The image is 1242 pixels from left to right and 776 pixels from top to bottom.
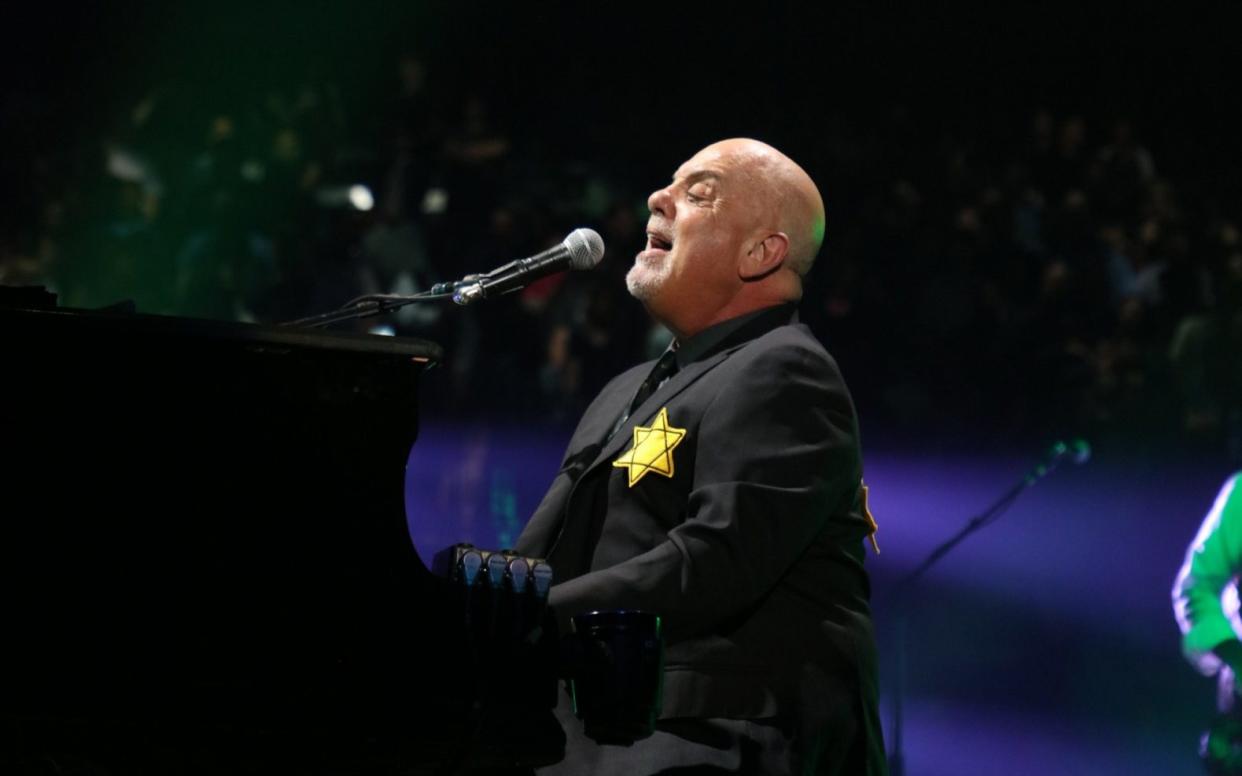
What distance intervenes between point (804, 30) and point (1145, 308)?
2217 millimetres

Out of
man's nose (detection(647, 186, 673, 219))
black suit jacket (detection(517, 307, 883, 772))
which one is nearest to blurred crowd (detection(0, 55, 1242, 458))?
man's nose (detection(647, 186, 673, 219))

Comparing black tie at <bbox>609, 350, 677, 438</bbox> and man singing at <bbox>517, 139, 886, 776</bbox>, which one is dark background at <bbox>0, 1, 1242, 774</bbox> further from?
man singing at <bbox>517, 139, 886, 776</bbox>

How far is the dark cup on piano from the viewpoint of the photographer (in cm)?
194

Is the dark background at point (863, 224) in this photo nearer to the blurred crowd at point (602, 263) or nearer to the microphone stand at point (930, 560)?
the blurred crowd at point (602, 263)

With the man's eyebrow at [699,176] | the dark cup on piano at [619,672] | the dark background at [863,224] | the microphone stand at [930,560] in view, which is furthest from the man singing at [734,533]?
the dark background at [863,224]

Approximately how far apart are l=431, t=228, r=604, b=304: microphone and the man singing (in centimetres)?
30

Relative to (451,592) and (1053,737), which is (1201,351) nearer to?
(1053,737)

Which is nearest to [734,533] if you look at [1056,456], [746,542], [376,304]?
[746,542]

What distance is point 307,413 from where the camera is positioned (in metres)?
1.89

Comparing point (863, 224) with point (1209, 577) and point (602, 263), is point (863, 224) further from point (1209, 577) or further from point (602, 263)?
point (1209, 577)

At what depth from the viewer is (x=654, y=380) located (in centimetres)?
301

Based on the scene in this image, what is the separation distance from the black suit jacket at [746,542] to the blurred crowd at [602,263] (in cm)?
364

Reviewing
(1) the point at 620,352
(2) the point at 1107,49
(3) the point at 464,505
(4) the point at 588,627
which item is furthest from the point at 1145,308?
(4) the point at 588,627

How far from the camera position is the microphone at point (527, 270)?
264 cm
